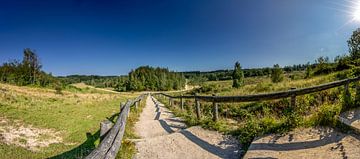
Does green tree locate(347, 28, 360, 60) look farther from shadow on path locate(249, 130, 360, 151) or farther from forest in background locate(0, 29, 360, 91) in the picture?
shadow on path locate(249, 130, 360, 151)

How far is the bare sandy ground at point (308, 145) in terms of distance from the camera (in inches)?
181

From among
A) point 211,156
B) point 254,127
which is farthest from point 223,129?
point 211,156

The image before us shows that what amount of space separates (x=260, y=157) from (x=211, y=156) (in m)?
1.19

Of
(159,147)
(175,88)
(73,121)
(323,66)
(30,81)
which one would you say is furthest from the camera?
(175,88)

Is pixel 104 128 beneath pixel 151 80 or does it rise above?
beneath

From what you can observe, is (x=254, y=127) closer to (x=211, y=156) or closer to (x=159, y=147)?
(x=211, y=156)

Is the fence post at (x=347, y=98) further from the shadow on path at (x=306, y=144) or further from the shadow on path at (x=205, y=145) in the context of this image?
the shadow on path at (x=205, y=145)

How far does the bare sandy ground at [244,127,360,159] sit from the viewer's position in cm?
460

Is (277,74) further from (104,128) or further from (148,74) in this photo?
(148,74)

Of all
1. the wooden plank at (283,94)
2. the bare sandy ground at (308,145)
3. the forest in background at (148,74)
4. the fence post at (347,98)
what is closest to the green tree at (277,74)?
the forest in background at (148,74)

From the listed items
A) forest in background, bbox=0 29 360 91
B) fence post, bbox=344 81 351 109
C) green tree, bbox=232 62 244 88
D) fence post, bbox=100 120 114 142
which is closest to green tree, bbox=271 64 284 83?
forest in background, bbox=0 29 360 91

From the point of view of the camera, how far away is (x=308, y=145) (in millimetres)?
5086

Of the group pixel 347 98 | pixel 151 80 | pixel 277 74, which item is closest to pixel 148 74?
pixel 151 80

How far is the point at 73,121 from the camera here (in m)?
17.5
